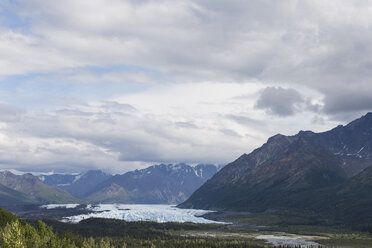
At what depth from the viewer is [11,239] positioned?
164 meters
